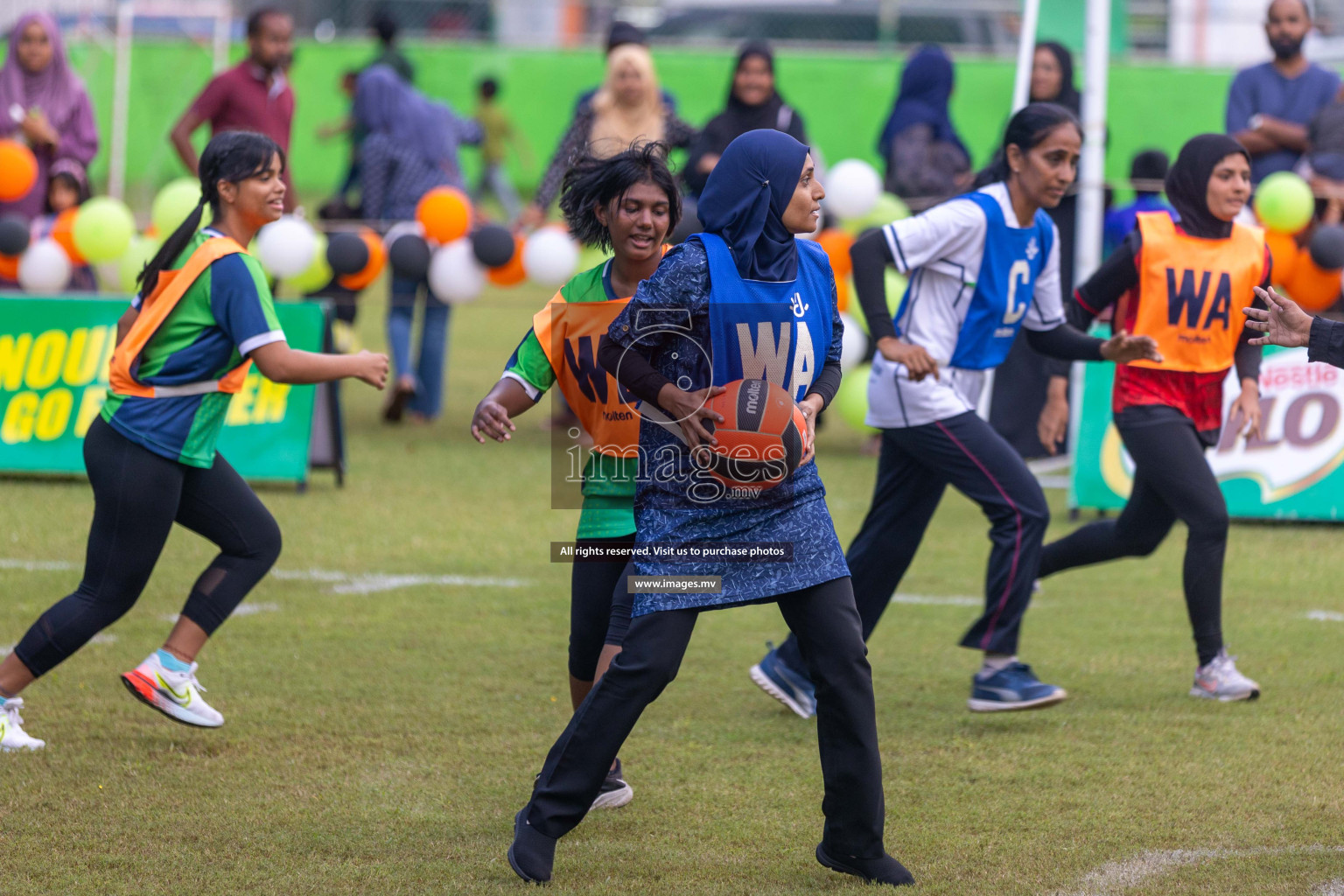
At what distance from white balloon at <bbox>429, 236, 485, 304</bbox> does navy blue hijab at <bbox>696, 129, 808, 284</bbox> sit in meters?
6.24

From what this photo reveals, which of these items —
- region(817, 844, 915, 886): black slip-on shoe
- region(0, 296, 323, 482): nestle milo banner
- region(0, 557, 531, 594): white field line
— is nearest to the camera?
region(817, 844, 915, 886): black slip-on shoe

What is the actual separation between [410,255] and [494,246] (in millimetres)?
577

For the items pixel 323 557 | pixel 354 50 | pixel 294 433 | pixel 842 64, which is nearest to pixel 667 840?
pixel 323 557

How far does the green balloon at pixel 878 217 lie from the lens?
10258mm

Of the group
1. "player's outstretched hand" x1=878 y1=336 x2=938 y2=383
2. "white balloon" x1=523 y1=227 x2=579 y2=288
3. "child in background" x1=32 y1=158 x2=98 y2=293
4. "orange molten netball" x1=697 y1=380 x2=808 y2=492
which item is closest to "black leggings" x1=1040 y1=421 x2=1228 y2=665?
"player's outstretched hand" x1=878 y1=336 x2=938 y2=383

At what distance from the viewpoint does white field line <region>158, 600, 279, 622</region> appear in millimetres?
6512

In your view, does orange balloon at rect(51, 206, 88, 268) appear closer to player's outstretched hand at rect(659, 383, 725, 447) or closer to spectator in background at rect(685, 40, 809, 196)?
spectator in background at rect(685, 40, 809, 196)

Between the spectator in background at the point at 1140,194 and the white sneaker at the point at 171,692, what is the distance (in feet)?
22.1

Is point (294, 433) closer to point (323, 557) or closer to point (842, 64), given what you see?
point (323, 557)

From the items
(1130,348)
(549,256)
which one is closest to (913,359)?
(1130,348)

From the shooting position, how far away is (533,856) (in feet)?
12.9

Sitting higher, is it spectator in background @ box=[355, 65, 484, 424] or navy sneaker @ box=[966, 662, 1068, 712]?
spectator in background @ box=[355, 65, 484, 424]

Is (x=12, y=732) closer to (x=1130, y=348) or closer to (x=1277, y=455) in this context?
(x=1130, y=348)

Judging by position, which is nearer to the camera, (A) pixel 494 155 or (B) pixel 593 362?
(B) pixel 593 362
